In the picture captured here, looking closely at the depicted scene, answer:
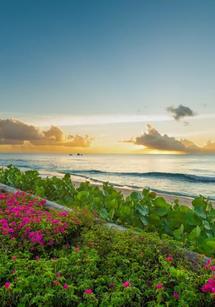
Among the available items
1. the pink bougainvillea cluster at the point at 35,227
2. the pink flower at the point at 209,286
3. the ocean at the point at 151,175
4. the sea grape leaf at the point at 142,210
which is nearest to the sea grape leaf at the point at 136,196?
the sea grape leaf at the point at 142,210

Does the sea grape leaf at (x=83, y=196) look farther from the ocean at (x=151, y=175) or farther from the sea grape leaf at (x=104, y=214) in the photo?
the ocean at (x=151, y=175)

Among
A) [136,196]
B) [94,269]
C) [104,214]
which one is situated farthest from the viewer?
[136,196]

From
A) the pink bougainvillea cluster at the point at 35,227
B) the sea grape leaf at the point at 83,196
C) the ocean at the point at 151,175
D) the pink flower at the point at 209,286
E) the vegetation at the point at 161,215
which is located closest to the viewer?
the pink flower at the point at 209,286

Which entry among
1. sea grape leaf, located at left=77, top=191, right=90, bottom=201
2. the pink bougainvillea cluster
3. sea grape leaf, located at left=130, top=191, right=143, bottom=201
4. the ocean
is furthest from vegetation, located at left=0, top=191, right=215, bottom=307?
the ocean

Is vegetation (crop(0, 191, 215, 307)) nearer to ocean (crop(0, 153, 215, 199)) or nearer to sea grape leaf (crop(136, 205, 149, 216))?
sea grape leaf (crop(136, 205, 149, 216))

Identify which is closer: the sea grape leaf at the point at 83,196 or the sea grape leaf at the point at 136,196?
the sea grape leaf at the point at 136,196

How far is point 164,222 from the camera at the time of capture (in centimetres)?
671

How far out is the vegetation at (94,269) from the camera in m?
3.49

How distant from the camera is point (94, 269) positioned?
409 centimetres

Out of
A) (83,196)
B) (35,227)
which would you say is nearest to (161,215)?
(83,196)

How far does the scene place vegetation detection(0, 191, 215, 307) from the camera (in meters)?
3.49

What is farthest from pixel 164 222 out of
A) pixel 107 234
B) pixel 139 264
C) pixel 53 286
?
pixel 53 286

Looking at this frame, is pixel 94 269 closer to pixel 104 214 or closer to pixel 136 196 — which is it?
pixel 104 214

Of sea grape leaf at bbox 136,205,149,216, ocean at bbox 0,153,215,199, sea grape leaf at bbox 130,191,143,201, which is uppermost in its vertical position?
Result: sea grape leaf at bbox 130,191,143,201
